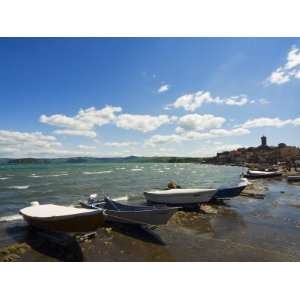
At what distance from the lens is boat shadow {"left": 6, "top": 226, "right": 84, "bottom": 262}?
32.4ft

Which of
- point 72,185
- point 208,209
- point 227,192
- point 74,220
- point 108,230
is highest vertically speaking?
point 74,220

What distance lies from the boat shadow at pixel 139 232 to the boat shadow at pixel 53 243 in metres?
2.67

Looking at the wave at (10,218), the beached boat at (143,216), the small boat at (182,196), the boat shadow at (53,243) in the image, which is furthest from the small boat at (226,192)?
the wave at (10,218)

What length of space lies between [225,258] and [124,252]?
4.11 m

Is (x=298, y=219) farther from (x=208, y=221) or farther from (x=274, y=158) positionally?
(x=274, y=158)

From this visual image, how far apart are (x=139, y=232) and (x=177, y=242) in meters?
2.36

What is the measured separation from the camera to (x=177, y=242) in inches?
454

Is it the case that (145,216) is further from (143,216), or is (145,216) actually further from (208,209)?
(208,209)

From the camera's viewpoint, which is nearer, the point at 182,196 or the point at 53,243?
the point at 53,243

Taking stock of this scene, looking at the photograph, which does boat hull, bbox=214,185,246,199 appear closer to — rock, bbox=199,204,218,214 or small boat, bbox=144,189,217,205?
rock, bbox=199,204,218,214

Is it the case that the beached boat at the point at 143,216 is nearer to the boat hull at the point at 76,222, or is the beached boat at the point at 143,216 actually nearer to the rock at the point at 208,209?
the boat hull at the point at 76,222

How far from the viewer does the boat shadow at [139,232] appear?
39.0 ft

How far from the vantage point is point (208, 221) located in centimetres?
1570

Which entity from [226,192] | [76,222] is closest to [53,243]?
[76,222]
